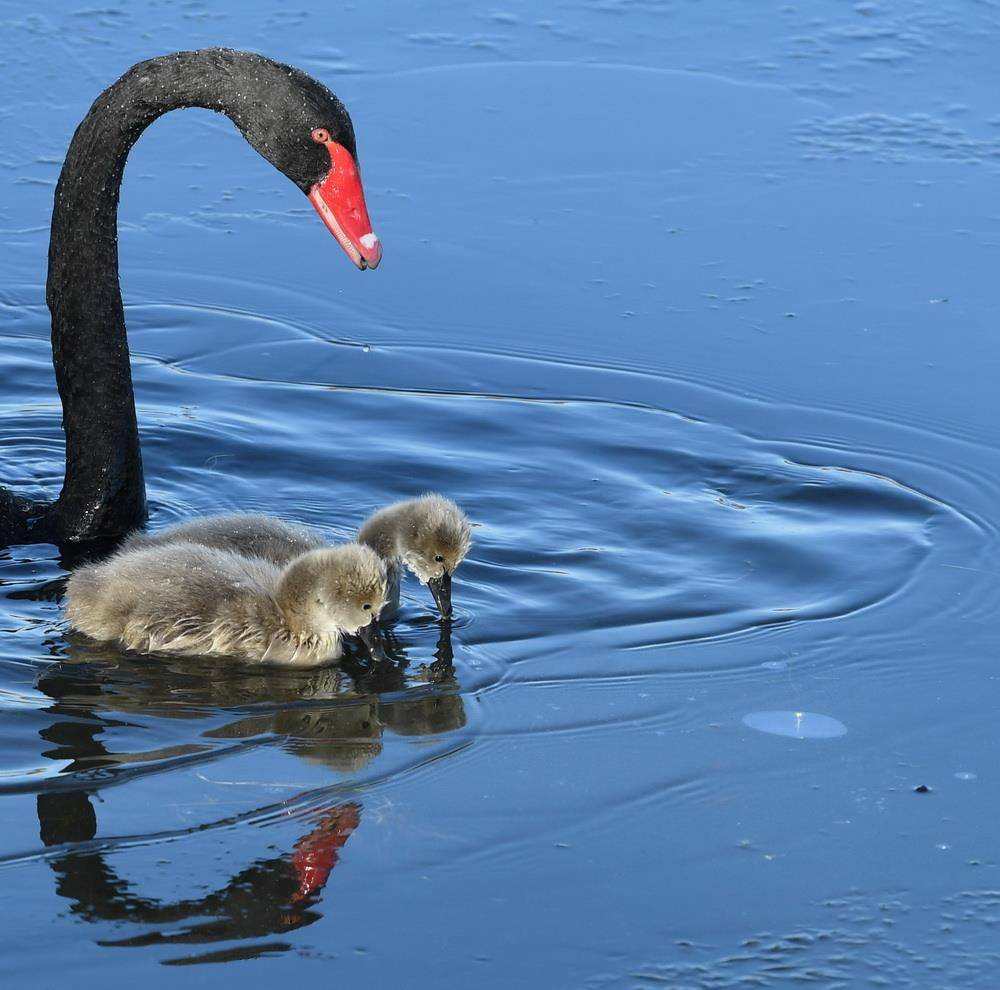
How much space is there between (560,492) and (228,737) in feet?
6.13

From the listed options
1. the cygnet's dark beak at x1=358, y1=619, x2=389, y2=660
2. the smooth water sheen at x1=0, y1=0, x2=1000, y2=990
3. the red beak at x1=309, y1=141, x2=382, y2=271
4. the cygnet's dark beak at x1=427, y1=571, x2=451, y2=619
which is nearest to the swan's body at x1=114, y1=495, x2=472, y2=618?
the cygnet's dark beak at x1=427, y1=571, x2=451, y2=619

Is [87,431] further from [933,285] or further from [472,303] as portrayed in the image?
[933,285]

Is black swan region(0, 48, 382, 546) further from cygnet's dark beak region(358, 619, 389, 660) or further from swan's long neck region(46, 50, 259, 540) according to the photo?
cygnet's dark beak region(358, 619, 389, 660)

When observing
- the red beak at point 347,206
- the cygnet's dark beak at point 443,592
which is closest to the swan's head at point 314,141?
the red beak at point 347,206

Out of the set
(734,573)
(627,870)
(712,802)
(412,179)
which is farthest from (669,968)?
(412,179)

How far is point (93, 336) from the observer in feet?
17.7

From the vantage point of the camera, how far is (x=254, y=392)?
6.30m

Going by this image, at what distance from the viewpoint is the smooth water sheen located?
3.32 meters

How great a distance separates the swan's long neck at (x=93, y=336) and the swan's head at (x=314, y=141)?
456 millimetres

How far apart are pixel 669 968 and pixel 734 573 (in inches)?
77.3

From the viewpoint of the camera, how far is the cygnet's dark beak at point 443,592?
4.72 m

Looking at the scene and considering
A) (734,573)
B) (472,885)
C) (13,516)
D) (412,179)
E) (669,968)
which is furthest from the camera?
(412,179)

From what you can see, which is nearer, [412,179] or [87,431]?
[87,431]

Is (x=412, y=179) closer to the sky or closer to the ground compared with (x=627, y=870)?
closer to the sky
